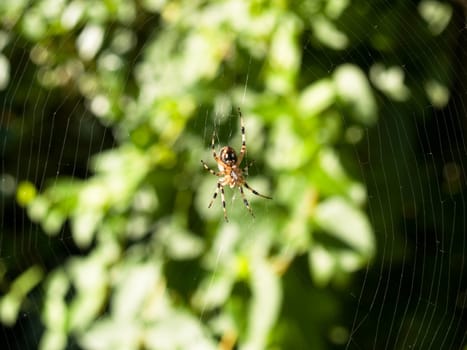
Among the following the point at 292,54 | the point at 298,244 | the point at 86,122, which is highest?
the point at 292,54

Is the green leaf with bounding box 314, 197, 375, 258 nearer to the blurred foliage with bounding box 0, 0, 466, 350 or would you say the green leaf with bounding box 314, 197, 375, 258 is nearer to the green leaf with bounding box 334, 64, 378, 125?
the blurred foliage with bounding box 0, 0, 466, 350

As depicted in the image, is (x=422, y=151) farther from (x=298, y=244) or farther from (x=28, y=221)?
(x=28, y=221)

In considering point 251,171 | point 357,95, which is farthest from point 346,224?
point 251,171

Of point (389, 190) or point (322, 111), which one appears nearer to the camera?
point (322, 111)

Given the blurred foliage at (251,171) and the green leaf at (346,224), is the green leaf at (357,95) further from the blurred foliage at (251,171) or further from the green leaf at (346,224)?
the green leaf at (346,224)

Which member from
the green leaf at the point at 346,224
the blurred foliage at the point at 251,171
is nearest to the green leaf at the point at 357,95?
the blurred foliage at the point at 251,171

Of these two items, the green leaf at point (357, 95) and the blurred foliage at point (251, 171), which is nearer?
the blurred foliage at point (251, 171)

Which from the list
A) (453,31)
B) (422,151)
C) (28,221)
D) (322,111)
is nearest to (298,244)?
(322,111)

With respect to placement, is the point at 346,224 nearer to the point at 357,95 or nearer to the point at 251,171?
the point at 357,95

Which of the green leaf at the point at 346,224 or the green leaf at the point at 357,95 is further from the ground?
the green leaf at the point at 357,95
